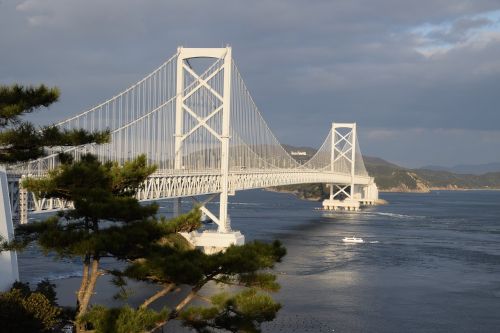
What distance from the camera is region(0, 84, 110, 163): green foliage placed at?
8.49 m

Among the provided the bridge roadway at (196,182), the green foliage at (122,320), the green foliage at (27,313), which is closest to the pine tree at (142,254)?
the green foliage at (122,320)

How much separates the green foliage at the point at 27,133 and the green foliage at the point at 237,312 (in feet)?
8.13

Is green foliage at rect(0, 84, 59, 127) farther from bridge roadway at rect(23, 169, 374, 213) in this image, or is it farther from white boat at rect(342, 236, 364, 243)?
white boat at rect(342, 236, 364, 243)

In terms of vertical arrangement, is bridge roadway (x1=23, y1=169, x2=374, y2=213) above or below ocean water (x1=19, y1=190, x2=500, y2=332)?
above

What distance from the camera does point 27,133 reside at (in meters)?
8.70

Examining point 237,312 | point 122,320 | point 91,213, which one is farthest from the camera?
point 91,213

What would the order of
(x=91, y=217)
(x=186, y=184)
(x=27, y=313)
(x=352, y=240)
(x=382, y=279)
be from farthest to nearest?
1. (x=352, y=240)
2. (x=186, y=184)
3. (x=382, y=279)
4. (x=27, y=313)
5. (x=91, y=217)

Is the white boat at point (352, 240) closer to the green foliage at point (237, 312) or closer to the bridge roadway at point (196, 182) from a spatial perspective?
the bridge roadway at point (196, 182)

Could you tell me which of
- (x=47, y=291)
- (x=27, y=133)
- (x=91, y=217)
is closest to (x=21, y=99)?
(x=27, y=133)

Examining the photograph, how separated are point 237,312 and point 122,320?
4.60 feet

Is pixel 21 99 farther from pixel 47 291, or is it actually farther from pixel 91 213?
pixel 47 291

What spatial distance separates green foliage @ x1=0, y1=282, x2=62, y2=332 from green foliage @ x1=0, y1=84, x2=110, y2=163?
295cm

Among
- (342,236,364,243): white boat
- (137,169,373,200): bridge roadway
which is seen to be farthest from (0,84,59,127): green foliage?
(342,236,364,243): white boat

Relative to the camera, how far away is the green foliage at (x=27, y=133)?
27.9 ft
